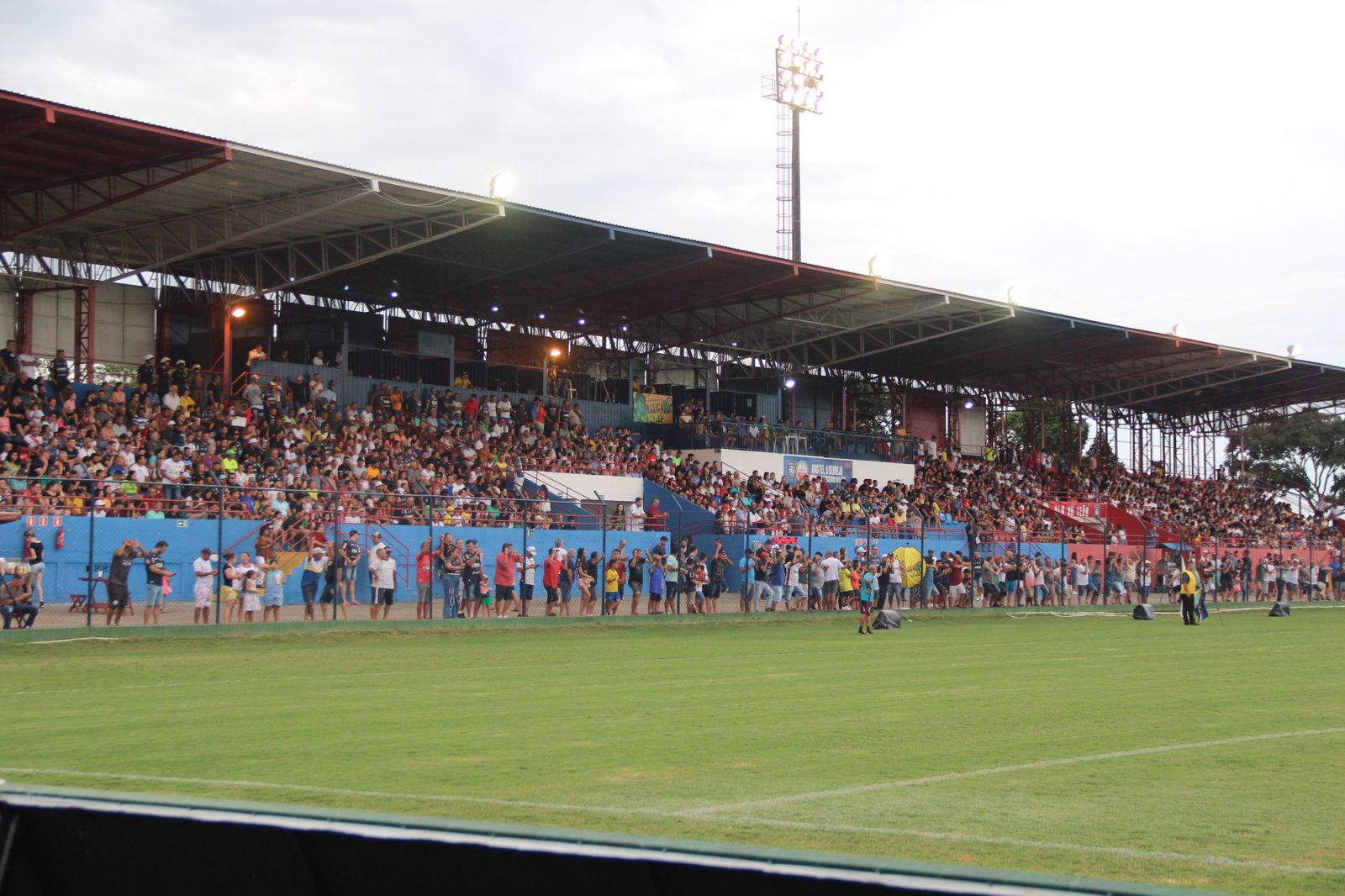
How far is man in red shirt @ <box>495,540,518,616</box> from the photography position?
29719 millimetres

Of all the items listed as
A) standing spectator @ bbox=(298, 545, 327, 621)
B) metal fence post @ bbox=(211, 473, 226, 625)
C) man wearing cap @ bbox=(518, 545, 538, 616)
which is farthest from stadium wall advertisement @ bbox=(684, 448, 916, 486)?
metal fence post @ bbox=(211, 473, 226, 625)

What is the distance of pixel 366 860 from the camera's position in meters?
3.21

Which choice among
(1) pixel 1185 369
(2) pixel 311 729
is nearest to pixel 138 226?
(2) pixel 311 729

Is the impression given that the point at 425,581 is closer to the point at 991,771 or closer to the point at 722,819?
the point at 991,771

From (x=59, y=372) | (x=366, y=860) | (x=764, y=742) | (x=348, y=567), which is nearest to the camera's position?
(x=366, y=860)

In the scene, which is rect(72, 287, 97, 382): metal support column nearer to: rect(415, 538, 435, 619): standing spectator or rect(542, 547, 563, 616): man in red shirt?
rect(415, 538, 435, 619): standing spectator

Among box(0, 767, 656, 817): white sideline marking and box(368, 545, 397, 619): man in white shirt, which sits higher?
box(368, 545, 397, 619): man in white shirt

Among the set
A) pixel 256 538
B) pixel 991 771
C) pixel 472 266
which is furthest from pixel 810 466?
pixel 991 771

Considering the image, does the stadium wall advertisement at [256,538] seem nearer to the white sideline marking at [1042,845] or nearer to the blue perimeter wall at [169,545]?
the blue perimeter wall at [169,545]

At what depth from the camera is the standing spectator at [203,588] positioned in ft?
80.9

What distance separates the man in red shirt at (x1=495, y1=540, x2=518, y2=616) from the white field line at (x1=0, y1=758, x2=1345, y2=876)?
19.8 meters

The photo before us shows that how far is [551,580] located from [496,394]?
1755 cm

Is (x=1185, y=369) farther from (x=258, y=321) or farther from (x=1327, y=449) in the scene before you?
(x=258, y=321)

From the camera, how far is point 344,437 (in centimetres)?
3800
